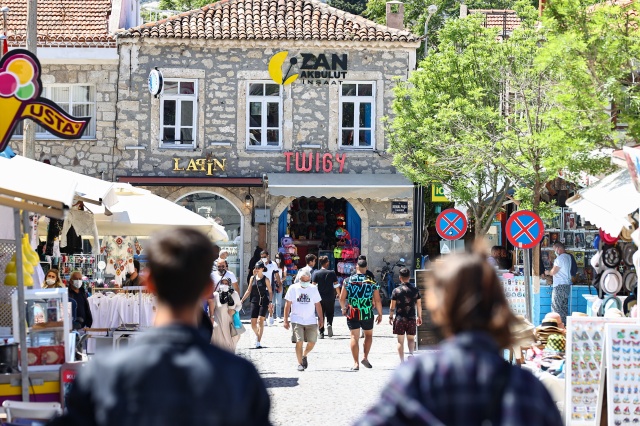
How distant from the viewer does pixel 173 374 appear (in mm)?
3572

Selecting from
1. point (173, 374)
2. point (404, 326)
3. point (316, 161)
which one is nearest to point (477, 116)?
point (316, 161)

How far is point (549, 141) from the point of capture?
16.2m

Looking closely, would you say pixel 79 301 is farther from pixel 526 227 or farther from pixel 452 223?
pixel 452 223

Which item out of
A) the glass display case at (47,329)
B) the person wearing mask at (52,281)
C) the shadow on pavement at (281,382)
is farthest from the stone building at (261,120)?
the glass display case at (47,329)

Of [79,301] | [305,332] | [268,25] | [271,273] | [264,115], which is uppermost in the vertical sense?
[268,25]

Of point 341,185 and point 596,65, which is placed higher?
point 596,65

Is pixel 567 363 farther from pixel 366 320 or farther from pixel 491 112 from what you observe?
pixel 491 112

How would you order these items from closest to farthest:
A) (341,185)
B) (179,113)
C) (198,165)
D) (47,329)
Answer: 1. (47,329)
2. (341,185)
3. (198,165)
4. (179,113)

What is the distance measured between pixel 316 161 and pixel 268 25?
3894 mm

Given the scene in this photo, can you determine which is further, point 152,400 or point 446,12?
point 446,12

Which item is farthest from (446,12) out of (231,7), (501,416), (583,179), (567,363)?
(501,416)

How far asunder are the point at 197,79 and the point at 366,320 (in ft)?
49.6

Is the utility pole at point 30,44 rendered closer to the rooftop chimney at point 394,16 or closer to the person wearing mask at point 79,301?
the person wearing mask at point 79,301

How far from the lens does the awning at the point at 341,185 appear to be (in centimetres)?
2980
